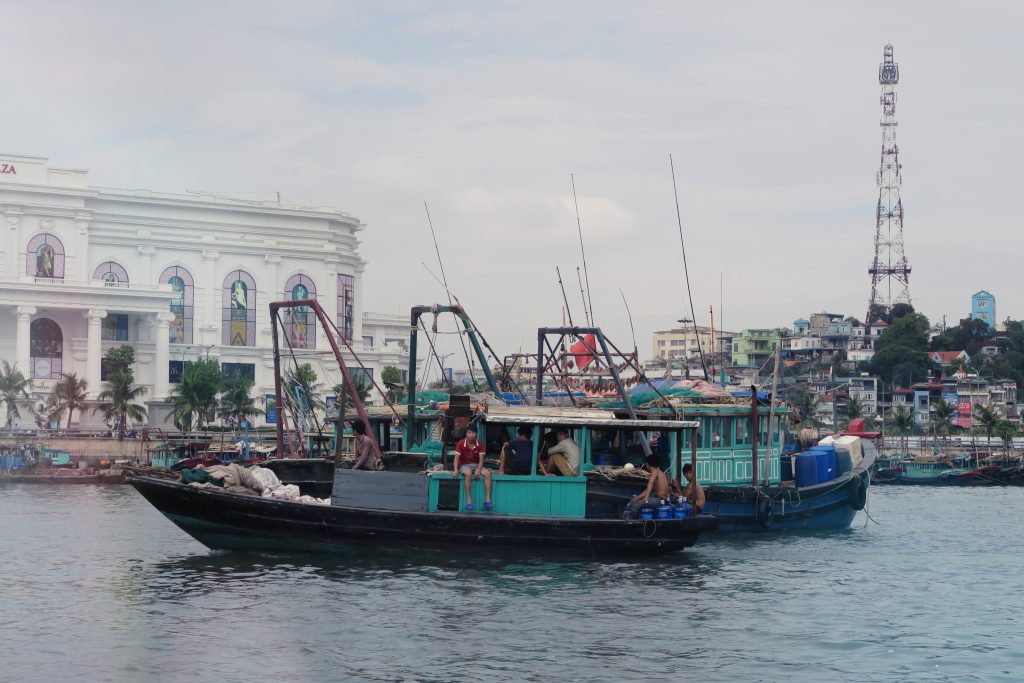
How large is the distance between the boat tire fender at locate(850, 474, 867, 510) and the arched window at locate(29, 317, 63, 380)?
60.8 m

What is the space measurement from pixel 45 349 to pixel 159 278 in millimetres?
14350

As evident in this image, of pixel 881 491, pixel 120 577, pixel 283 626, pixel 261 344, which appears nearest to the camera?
pixel 283 626

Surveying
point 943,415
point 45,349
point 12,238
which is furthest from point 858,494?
point 12,238

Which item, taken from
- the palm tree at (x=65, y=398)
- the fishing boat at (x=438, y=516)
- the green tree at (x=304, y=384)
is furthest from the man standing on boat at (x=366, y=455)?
the palm tree at (x=65, y=398)

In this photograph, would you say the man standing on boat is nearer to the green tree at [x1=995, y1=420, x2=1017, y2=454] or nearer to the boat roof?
the boat roof

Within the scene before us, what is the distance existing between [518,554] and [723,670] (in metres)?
7.29

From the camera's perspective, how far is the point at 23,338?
79375 millimetres

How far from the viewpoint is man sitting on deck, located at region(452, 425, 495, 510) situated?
23.3 meters

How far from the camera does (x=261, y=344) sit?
9612cm

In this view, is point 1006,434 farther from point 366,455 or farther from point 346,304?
point 366,455

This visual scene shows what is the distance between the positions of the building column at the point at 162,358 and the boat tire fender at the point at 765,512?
6094cm

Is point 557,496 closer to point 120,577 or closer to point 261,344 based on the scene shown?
point 120,577

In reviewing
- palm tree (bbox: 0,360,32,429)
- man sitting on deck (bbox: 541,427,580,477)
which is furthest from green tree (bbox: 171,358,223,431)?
man sitting on deck (bbox: 541,427,580,477)

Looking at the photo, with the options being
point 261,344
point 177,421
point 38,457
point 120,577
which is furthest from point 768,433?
point 261,344
